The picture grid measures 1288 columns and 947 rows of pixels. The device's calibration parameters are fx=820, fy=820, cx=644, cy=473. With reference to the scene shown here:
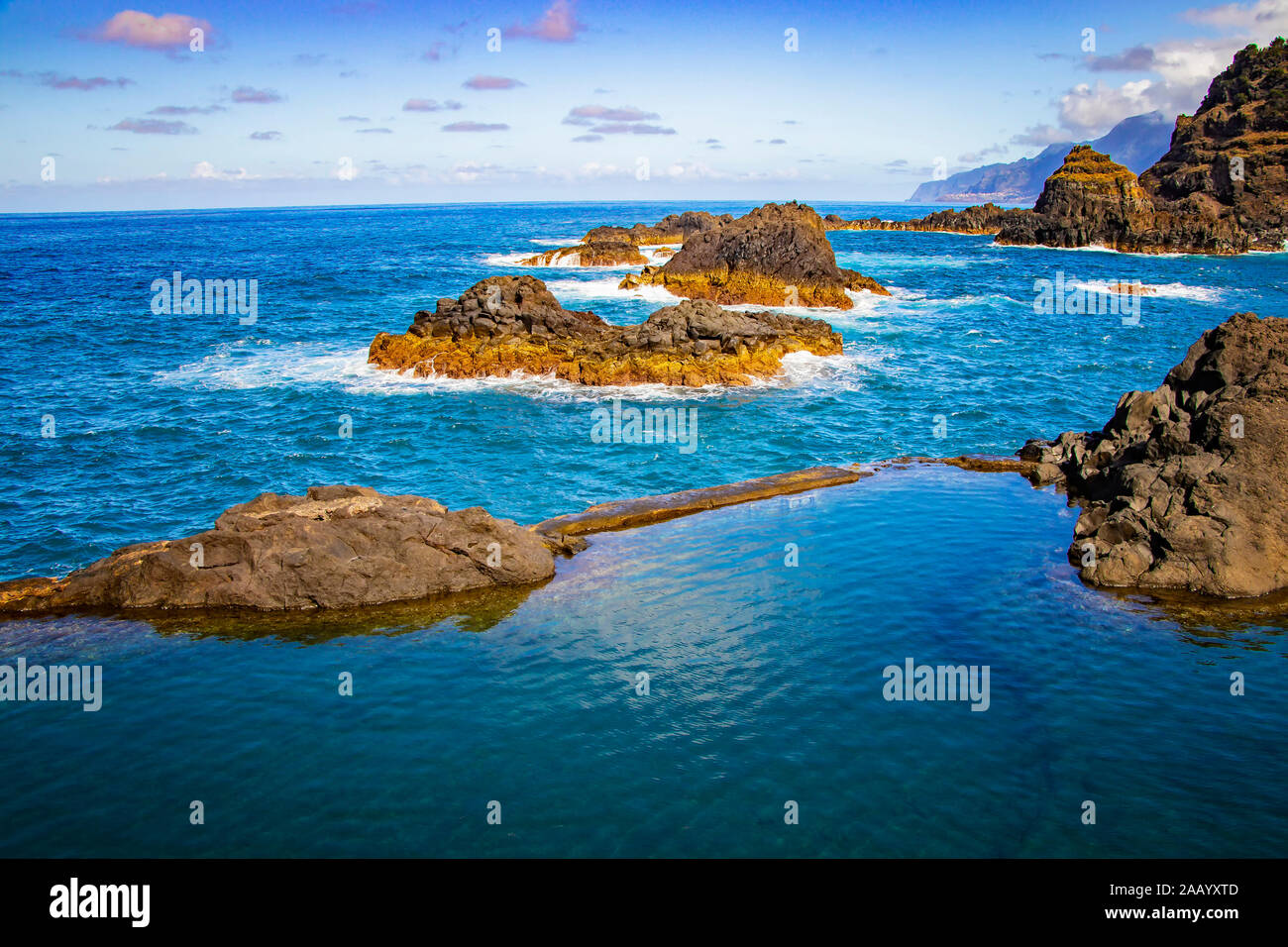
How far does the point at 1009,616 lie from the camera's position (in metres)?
13.6

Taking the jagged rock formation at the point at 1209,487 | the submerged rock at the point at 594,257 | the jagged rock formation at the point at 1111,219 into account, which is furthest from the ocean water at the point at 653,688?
the jagged rock formation at the point at 1111,219

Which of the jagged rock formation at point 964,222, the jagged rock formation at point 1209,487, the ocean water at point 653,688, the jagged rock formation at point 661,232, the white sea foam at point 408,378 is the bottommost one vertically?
the ocean water at point 653,688

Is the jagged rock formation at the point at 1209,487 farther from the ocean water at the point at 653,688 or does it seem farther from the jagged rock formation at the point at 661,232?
the jagged rock formation at the point at 661,232

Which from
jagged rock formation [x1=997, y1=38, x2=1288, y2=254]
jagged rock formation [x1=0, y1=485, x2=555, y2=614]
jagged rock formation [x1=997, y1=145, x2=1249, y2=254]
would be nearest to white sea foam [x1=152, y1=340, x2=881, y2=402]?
jagged rock formation [x1=0, y1=485, x2=555, y2=614]

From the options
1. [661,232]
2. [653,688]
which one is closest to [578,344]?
[653,688]

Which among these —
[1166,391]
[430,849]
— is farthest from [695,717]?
[1166,391]

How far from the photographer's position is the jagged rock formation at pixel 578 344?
3466 centimetres

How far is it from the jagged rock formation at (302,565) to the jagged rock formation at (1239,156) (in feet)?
383

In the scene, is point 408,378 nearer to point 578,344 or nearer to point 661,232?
point 578,344

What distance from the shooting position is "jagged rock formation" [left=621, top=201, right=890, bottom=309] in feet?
180

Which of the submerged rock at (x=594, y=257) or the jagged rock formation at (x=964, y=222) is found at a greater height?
the jagged rock formation at (x=964, y=222)

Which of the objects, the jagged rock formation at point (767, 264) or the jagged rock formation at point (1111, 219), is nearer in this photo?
the jagged rock formation at point (767, 264)

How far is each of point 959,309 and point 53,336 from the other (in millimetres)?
55926
